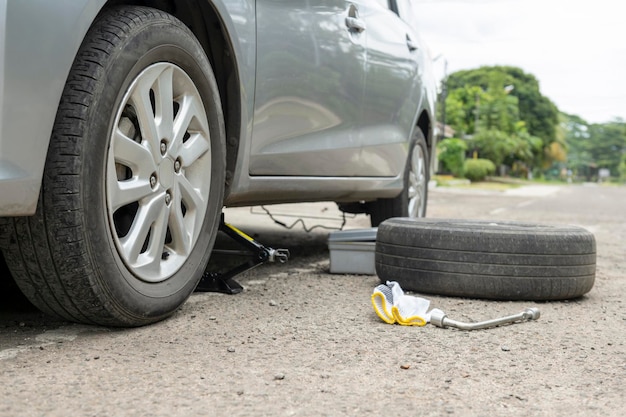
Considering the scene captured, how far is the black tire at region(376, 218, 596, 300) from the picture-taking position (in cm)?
322

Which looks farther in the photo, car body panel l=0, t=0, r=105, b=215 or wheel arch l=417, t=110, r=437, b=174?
wheel arch l=417, t=110, r=437, b=174

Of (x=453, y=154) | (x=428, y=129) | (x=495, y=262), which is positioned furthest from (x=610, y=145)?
(x=495, y=262)

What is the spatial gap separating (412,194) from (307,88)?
1987 millimetres

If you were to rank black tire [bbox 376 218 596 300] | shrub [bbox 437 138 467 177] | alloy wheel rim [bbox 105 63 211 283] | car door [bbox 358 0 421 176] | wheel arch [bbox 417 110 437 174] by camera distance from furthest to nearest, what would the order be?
1. shrub [bbox 437 138 467 177]
2. wheel arch [bbox 417 110 437 174]
3. car door [bbox 358 0 421 176]
4. black tire [bbox 376 218 596 300]
5. alloy wheel rim [bbox 105 63 211 283]

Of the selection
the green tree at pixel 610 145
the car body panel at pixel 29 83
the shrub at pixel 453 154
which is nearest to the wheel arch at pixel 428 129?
the car body panel at pixel 29 83

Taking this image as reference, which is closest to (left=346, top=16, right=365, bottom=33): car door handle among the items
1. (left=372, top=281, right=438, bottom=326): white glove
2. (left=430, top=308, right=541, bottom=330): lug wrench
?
(left=372, top=281, right=438, bottom=326): white glove

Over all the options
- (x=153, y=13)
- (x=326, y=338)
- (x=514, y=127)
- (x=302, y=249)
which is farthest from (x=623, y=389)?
(x=514, y=127)

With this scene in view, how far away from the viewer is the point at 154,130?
244 centimetres

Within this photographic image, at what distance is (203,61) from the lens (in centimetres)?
269

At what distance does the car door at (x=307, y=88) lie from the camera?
3021mm

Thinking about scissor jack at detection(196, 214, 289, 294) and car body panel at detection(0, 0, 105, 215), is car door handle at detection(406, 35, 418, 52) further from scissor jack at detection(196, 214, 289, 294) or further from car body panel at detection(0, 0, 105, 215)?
car body panel at detection(0, 0, 105, 215)

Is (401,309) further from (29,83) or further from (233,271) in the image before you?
(29,83)

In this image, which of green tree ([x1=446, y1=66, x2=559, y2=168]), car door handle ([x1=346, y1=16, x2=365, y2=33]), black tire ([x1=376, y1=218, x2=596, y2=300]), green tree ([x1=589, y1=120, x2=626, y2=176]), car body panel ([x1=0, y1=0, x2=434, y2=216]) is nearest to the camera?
car body panel ([x1=0, y1=0, x2=434, y2=216])

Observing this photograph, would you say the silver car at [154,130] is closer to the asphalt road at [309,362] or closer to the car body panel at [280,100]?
the car body panel at [280,100]
